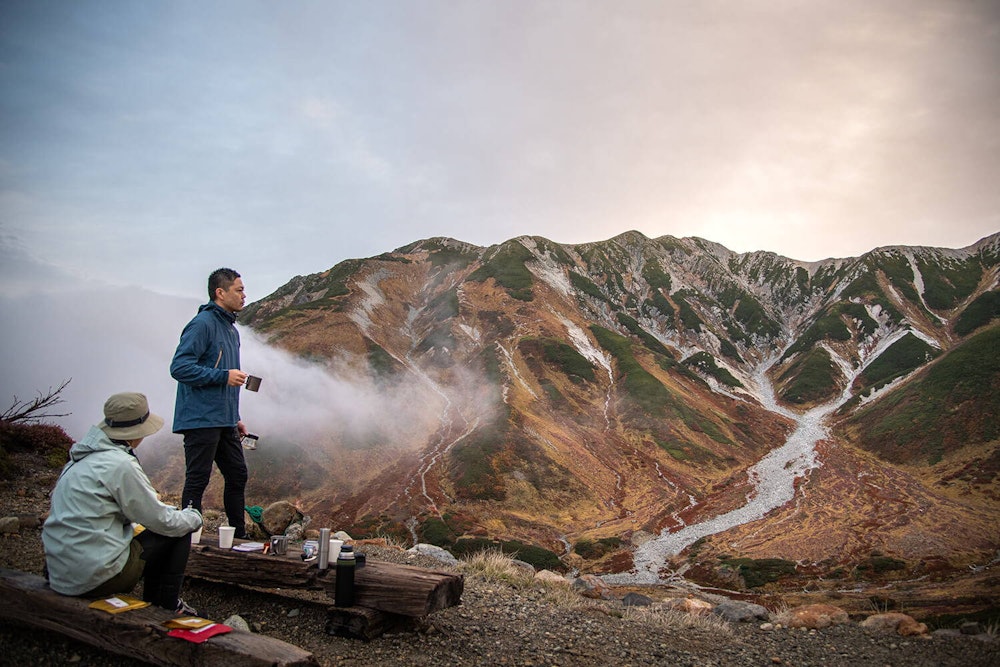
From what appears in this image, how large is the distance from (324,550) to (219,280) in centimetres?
395

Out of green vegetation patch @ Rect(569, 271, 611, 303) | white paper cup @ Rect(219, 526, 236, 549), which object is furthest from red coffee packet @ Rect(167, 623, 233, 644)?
green vegetation patch @ Rect(569, 271, 611, 303)

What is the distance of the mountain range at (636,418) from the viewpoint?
1769 inches

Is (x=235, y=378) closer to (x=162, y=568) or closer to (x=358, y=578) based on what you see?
(x=162, y=568)

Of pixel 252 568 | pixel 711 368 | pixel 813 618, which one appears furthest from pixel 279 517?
pixel 711 368

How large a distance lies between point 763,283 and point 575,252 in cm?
7665

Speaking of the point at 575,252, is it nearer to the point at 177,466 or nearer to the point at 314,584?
the point at 177,466

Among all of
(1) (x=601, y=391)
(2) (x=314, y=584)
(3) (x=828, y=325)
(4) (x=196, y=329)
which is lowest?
(2) (x=314, y=584)

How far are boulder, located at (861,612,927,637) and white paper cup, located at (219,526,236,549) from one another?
12640 millimetres

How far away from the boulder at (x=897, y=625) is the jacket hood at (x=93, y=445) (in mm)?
13888

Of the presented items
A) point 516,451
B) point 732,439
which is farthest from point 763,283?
point 516,451

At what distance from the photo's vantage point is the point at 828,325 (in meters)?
134

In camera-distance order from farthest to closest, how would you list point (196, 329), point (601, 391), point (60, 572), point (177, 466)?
1. point (601, 391)
2. point (177, 466)
3. point (196, 329)
4. point (60, 572)

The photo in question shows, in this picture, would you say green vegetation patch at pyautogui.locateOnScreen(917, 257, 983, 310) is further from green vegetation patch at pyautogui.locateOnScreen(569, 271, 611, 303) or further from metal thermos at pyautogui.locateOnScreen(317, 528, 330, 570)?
metal thermos at pyautogui.locateOnScreen(317, 528, 330, 570)

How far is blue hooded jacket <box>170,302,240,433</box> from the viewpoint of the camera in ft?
20.7
